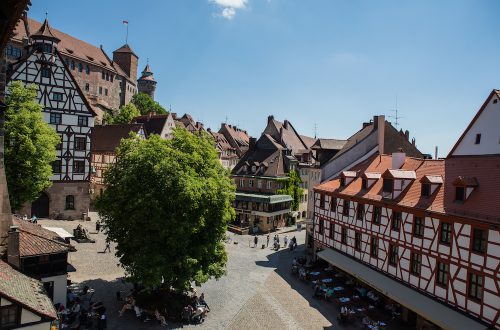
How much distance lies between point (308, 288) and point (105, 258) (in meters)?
15.9

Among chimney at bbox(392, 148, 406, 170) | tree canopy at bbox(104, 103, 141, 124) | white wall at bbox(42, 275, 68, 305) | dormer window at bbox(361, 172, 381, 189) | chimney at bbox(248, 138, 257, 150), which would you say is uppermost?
tree canopy at bbox(104, 103, 141, 124)

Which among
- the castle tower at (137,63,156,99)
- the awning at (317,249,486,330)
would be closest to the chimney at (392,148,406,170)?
the awning at (317,249,486,330)

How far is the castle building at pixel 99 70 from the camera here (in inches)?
3105

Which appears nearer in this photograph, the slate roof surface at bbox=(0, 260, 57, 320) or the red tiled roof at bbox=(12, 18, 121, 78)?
the slate roof surface at bbox=(0, 260, 57, 320)

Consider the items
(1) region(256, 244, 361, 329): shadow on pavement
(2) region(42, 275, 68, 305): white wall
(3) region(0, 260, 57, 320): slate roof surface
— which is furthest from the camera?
(1) region(256, 244, 361, 329): shadow on pavement

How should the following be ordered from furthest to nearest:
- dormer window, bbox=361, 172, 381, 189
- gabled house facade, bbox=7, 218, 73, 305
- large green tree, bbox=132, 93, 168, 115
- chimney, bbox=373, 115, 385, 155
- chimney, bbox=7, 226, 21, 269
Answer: large green tree, bbox=132, 93, 168, 115
chimney, bbox=373, 115, 385, 155
dormer window, bbox=361, 172, 381, 189
gabled house facade, bbox=7, 218, 73, 305
chimney, bbox=7, 226, 21, 269

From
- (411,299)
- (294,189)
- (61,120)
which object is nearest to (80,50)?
(61,120)

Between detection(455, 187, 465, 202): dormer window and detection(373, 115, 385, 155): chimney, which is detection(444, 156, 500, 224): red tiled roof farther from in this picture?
detection(373, 115, 385, 155): chimney

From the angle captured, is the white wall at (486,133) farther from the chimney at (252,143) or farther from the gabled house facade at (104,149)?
the chimney at (252,143)

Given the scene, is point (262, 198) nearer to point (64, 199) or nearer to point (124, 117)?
point (64, 199)

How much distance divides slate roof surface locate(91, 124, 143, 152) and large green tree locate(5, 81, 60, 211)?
2005cm

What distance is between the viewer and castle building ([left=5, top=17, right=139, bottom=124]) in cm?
7888

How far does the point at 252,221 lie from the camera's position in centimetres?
5309

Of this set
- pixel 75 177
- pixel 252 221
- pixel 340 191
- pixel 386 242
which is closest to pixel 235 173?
pixel 252 221
